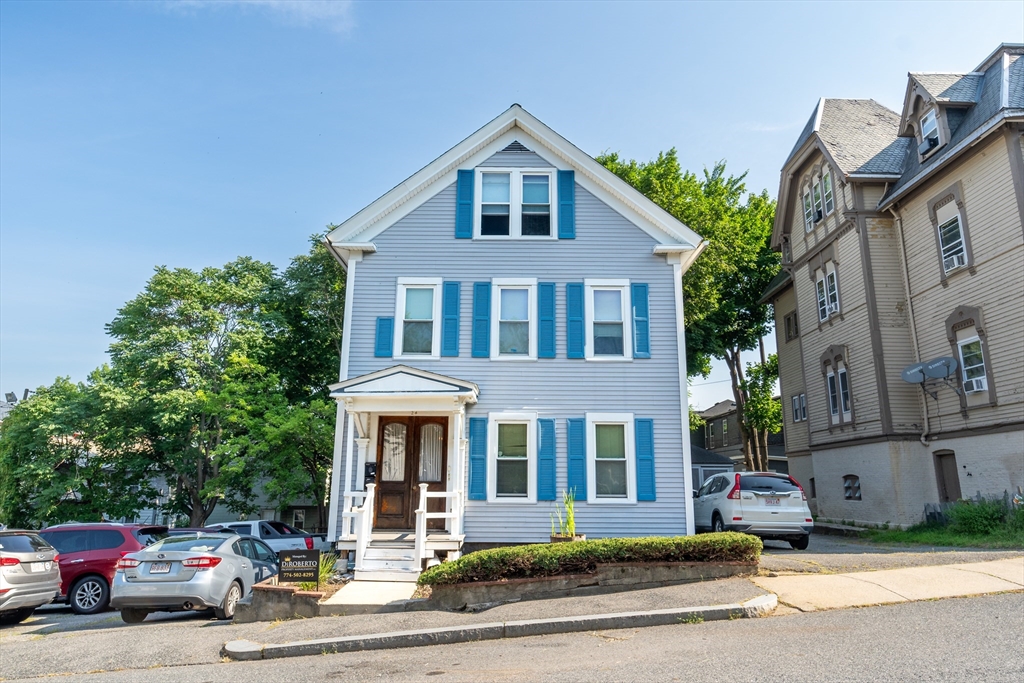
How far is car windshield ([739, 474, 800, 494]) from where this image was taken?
14.1 metres

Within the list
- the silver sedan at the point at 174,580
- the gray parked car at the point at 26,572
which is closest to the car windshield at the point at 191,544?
the silver sedan at the point at 174,580

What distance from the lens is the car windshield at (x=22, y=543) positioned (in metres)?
11.0

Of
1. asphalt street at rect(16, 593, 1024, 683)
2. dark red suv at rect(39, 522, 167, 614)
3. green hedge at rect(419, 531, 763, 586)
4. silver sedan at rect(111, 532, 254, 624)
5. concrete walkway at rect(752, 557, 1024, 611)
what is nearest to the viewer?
asphalt street at rect(16, 593, 1024, 683)

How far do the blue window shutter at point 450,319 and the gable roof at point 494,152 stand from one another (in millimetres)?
2007

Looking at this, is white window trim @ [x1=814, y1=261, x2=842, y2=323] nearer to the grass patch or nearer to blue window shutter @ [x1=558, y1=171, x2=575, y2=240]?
the grass patch

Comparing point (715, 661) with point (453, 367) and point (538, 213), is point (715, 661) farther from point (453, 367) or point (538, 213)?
→ point (538, 213)

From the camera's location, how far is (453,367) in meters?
14.9

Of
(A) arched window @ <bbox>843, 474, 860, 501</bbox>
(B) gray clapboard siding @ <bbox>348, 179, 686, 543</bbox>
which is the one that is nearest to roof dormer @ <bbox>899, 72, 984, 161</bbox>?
(A) arched window @ <bbox>843, 474, 860, 501</bbox>

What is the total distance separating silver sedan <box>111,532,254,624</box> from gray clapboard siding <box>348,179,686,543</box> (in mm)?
4880

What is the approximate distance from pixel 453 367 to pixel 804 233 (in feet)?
56.4

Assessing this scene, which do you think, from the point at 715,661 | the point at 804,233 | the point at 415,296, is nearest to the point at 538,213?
the point at 415,296

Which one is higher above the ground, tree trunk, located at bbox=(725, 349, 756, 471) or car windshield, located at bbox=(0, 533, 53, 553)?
tree trunk, located at bbox=(725, 349, 756, 471)

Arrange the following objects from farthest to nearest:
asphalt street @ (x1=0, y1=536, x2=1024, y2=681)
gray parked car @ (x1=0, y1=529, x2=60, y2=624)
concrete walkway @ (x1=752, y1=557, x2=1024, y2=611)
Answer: gray parked car @ (x1=0, y1=529, x2=60, y2=624) → concrete walkway @ (x1=752, y1=557, x2=1024, y2=611) → asphalt street @ (x1=0, y1=536, x2=1024, y2=681)

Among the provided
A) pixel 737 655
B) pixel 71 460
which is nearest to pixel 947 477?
pixel 737 655
